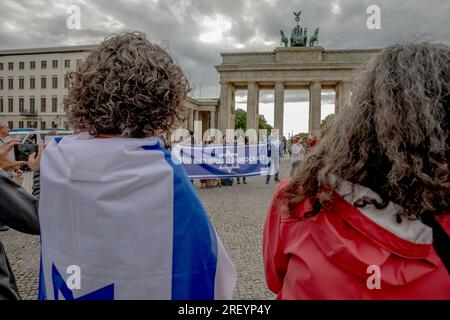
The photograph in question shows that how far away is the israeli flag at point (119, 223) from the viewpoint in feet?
4.83

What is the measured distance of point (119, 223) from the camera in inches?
58.3

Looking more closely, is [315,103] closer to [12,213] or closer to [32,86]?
[12,213]

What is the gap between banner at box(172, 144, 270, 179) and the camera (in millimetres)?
13461

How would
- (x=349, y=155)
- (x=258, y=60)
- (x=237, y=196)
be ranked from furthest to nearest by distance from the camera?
(x=258, y=60) → (x=237, y=196) → (x=349, y=155)

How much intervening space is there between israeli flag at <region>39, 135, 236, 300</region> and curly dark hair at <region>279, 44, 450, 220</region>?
1.61ft

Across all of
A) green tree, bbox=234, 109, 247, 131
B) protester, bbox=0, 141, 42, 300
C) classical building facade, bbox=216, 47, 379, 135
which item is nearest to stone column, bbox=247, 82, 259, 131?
classical building facade, bbox=216, 47, 379, 135

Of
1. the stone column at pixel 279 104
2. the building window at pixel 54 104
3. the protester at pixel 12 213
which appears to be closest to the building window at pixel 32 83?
the building window at pixel 54 104

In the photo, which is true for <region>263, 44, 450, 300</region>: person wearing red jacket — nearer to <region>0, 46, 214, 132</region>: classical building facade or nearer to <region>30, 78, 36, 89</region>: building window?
<region>0, 46, 214, 132</region>: classical building facade

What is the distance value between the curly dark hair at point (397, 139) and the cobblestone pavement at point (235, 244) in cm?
319

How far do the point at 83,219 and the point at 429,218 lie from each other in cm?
130

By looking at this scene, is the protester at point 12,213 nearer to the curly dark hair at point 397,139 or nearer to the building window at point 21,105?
the curly dark hair at point 397,139
